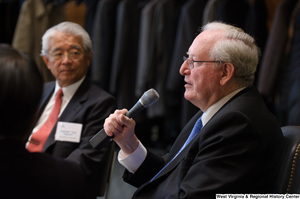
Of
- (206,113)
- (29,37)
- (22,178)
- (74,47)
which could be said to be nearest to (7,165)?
(22,178)

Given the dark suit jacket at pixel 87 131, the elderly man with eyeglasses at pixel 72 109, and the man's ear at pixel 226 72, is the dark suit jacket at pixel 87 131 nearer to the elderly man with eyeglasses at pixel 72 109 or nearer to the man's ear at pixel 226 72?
the elderly man with eyeglasses at pixel 72 109

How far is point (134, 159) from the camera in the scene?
5.54ft

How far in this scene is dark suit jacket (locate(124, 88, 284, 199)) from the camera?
1222mm

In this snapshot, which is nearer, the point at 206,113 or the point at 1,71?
the point at 1,71

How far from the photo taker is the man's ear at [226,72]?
1.48 metres

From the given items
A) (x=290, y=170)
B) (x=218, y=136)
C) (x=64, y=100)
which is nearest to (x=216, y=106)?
(x=218, y=136)

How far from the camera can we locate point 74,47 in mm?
2201

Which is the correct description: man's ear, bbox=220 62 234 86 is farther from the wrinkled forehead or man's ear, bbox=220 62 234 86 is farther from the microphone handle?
the microphone handle

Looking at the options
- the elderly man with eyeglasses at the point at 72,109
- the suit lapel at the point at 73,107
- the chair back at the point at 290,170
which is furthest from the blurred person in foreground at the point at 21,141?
the suit lapel at the point at 73,107

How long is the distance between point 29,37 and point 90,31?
0.66 meters

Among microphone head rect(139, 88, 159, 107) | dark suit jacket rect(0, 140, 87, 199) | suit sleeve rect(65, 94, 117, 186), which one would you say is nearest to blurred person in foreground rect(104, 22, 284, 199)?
microphone head rect(139, 88, 159, 107)

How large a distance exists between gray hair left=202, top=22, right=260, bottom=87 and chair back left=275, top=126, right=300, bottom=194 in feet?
1.14

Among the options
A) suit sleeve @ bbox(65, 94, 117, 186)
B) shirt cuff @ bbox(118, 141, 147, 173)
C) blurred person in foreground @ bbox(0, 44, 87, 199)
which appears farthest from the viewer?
suit sleeve @ bbox(65, 94, 117, 186)

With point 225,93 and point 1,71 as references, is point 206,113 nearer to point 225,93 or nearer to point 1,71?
point 225,93
